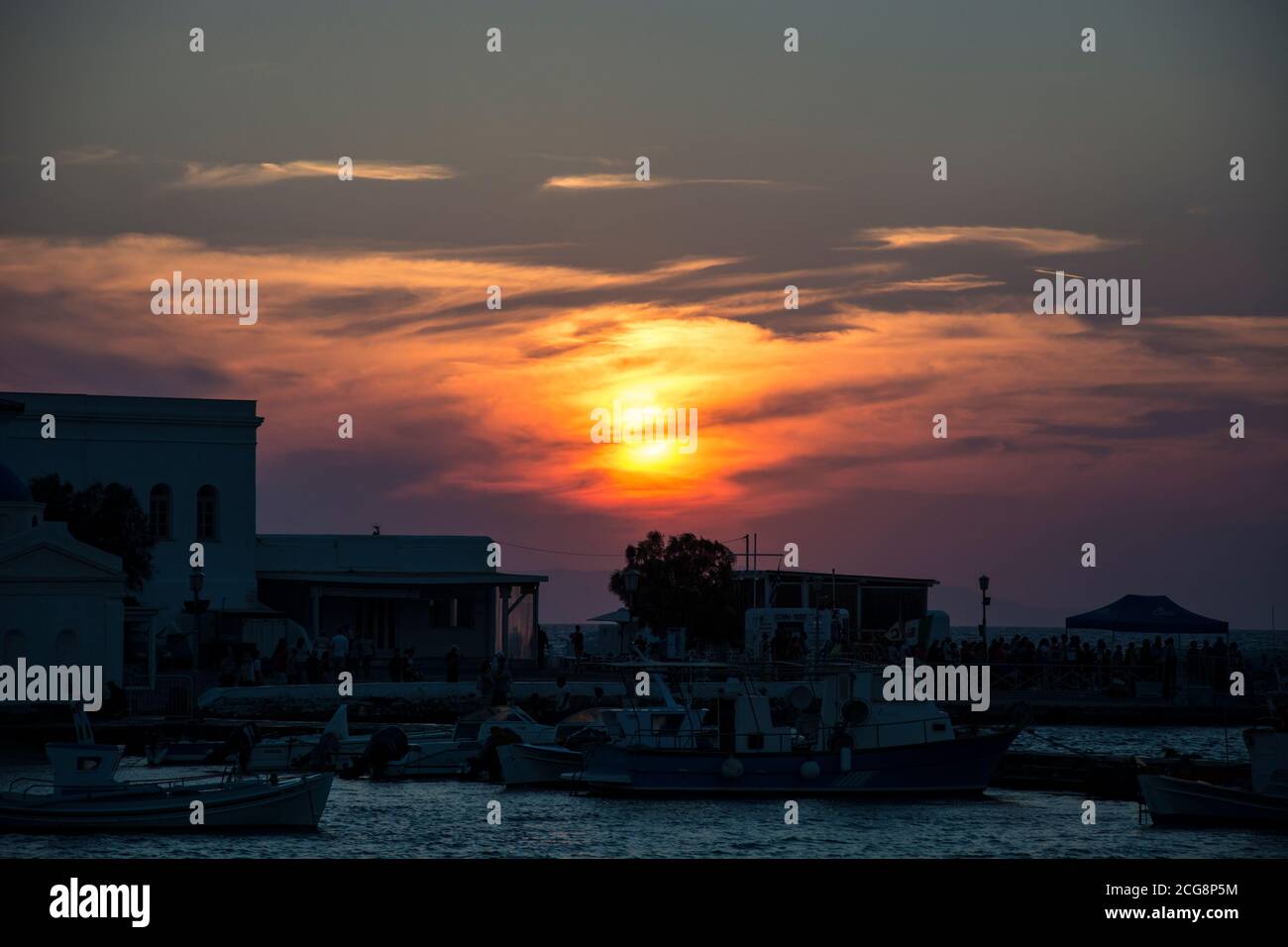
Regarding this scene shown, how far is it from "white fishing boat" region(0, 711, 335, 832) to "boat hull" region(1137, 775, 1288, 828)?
52.3ft

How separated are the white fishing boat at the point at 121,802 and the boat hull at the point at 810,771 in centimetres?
877

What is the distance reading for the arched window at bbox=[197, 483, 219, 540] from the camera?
7131cm

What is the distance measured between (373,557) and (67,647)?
22.7 meters

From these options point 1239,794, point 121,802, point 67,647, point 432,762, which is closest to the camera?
point 121,802

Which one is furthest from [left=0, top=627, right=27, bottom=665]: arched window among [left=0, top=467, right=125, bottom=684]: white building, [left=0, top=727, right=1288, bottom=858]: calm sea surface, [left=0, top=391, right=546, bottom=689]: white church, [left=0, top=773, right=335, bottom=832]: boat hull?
[left=0, top=773, right=335, bottom=832]: boat hull

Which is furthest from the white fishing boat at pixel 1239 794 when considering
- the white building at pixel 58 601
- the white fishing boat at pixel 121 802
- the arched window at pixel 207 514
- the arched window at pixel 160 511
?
the arched window at pixel 160 511

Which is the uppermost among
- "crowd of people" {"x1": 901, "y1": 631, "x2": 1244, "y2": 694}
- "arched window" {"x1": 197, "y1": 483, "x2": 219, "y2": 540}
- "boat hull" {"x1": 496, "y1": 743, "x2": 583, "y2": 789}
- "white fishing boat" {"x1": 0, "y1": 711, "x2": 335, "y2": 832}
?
"arched window" {"x1": 197, "y1": 483, "x2": 219, "y2": 540}

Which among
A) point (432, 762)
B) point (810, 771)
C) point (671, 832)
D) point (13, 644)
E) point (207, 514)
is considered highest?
A: point (207, 514)

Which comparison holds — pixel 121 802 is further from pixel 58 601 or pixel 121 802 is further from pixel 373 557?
pixel 373 557

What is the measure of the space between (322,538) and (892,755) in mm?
41411

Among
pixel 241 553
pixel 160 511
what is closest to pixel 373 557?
pixel 241 553

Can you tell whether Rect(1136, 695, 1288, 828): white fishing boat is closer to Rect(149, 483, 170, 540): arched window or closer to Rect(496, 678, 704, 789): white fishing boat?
Rect(496, 678, 704, 789): white fishing boat

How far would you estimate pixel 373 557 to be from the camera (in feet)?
230

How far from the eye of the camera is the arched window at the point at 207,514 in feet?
234
